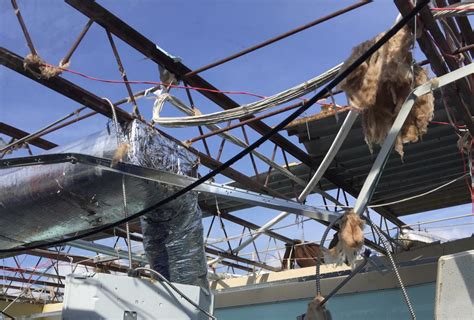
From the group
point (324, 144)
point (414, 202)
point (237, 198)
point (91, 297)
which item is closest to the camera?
point (91, 297)

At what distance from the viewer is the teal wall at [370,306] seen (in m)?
7.77

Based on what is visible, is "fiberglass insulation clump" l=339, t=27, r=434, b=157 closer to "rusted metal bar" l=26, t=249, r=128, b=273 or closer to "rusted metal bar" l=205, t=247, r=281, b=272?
"rusted metal bar" l=205, t=247, r=281, b=272

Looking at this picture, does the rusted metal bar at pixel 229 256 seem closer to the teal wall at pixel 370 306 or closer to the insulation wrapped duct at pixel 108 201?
the teal wall at pixel 370 306

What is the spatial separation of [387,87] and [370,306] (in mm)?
5680

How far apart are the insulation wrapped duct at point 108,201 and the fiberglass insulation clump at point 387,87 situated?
2131mm

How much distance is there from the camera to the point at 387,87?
3.62 metres

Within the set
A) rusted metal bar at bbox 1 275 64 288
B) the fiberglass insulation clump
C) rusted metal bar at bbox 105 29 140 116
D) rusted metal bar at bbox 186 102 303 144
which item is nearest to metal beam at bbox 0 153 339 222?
rusted metal bar at bbox 105 29 140 116

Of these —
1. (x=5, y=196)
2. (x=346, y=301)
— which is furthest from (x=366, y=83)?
(x=346, y=301)

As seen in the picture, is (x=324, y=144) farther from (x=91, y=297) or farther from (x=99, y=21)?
(x=91, y=297)

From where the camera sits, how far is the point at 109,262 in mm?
12039

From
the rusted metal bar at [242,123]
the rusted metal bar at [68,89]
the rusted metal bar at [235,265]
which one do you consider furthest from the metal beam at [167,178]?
the rusted metal bar at [235,265]

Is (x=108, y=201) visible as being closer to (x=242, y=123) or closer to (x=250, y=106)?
(x=250, y=106)

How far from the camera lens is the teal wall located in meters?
7.77

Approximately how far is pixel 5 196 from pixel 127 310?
173cm
